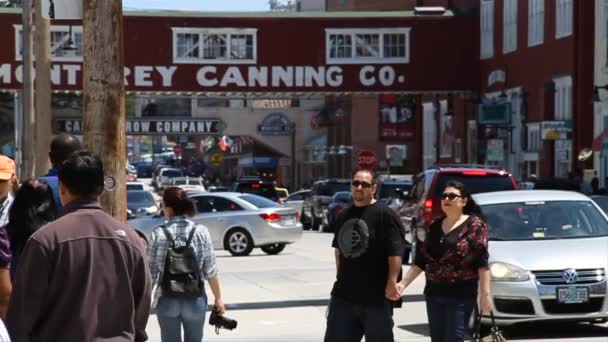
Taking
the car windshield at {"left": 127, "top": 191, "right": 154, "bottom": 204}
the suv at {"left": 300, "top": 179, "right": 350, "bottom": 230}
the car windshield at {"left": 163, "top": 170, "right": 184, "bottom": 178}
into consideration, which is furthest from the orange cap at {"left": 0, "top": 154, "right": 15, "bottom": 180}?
the car windshield at {"left": 163, "top": 170, "right": 184, "bottom": 178}

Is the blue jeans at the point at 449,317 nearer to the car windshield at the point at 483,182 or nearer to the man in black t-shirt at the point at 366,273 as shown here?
the man in black t-shirt at the point at 366,273

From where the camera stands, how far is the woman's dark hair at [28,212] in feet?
26.7

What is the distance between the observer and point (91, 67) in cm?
1284

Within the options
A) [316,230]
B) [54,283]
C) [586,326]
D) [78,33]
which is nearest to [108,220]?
[54,283]

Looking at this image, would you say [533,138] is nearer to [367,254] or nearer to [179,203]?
[179,203]

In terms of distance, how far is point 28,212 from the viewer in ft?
27.1

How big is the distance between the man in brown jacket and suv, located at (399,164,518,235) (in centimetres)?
1733

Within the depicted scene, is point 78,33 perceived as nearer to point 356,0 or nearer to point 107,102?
point 356,0

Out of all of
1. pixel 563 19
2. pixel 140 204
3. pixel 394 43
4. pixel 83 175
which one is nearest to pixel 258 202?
pixel 140 204

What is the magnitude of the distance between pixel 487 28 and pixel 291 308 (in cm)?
3551

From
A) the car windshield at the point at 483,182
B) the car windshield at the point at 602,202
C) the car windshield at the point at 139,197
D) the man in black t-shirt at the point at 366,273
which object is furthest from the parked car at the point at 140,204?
the man in black t-shirt at the point at 366,273

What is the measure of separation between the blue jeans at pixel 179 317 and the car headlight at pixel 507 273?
534 cm

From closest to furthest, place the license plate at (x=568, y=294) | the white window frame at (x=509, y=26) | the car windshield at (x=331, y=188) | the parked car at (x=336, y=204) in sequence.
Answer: the license plate at (x=568, y=294) → the parked car at (x=336, y=204) → the car windshield at (x=331, y=188) → the white window frame at (x=509, y=26)

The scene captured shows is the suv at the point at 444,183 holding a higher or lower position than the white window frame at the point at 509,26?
lower
